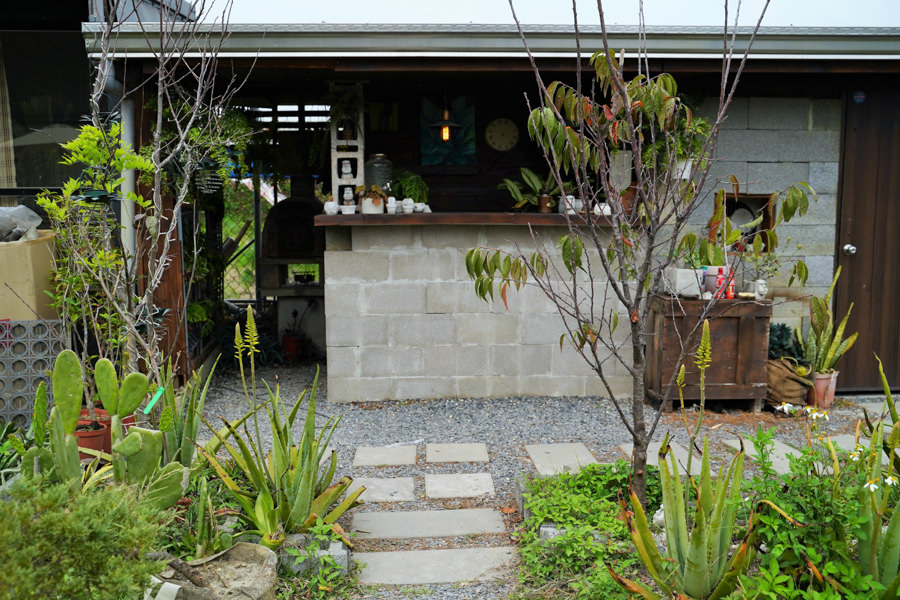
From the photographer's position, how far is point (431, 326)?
5.85 meters

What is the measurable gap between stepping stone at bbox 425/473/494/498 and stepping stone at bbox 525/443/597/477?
0.33m

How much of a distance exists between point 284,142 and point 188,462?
5299 mm

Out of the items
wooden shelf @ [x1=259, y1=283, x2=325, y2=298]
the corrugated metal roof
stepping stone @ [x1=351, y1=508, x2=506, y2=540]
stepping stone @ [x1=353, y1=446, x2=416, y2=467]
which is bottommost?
stepping stone @ [x1=351, y1=508, x2=506, y2=540]

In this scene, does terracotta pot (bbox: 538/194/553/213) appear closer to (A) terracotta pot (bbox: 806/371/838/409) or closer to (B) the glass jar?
(B) the glass jar

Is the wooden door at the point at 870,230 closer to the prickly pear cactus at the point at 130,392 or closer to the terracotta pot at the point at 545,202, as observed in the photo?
the terracotta pot at the point at 545,202

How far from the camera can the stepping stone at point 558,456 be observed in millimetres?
4328

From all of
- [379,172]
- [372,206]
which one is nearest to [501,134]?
[379,172]

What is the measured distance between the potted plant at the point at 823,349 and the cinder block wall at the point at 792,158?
34cm

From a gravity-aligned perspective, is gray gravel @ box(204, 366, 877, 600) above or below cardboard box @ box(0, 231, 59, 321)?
below

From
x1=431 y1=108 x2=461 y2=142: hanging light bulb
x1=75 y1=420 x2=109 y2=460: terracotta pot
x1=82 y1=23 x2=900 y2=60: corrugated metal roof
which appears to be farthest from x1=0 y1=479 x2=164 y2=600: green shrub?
x1=431 y1=108 x2=461 y2=142: hanging light bulb

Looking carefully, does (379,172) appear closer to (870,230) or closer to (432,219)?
(432,219)

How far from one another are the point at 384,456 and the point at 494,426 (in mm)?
931

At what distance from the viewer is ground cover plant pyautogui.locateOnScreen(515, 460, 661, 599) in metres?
2.89

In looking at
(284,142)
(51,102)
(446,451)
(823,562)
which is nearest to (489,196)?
(284,142)
